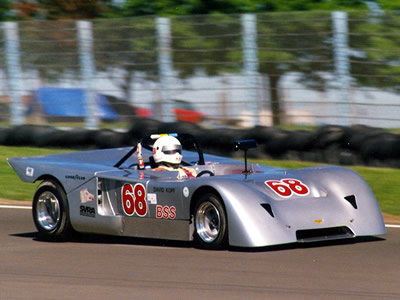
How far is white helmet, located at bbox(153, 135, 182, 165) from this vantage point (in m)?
8.36

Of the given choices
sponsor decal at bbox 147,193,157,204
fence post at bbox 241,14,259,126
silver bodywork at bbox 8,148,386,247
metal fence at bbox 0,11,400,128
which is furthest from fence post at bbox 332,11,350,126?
sponsor decal at bbox 147,193,157,204

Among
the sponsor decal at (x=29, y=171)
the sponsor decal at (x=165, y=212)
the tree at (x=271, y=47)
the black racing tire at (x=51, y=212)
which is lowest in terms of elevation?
the black racing tire at (x=51, y=212)

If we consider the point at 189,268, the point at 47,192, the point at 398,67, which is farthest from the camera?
the point at 398,67

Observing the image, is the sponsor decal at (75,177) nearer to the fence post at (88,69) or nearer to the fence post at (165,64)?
the fence post at (165,64)

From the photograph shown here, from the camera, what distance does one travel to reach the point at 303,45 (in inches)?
541

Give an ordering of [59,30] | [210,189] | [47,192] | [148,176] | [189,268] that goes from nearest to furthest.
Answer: [189,268] < [210,189] < [148,176] < [47,192] < [59,30]

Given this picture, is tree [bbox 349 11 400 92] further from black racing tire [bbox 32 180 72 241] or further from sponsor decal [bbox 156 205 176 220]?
sponsor decal [bbox 156 205 176 220]

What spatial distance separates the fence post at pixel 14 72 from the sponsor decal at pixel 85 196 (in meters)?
8.60

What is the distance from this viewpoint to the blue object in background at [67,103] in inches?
621

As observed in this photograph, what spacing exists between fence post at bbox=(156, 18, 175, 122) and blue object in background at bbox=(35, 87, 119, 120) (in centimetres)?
104

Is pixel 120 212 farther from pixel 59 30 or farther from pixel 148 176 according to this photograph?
pixel 59 30

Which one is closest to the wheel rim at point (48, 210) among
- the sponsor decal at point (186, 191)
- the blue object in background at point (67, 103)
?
the sponsor decal at point (186, 191)

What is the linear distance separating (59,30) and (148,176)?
915 cm

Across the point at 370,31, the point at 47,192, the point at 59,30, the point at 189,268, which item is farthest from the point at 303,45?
the point at 189,268
